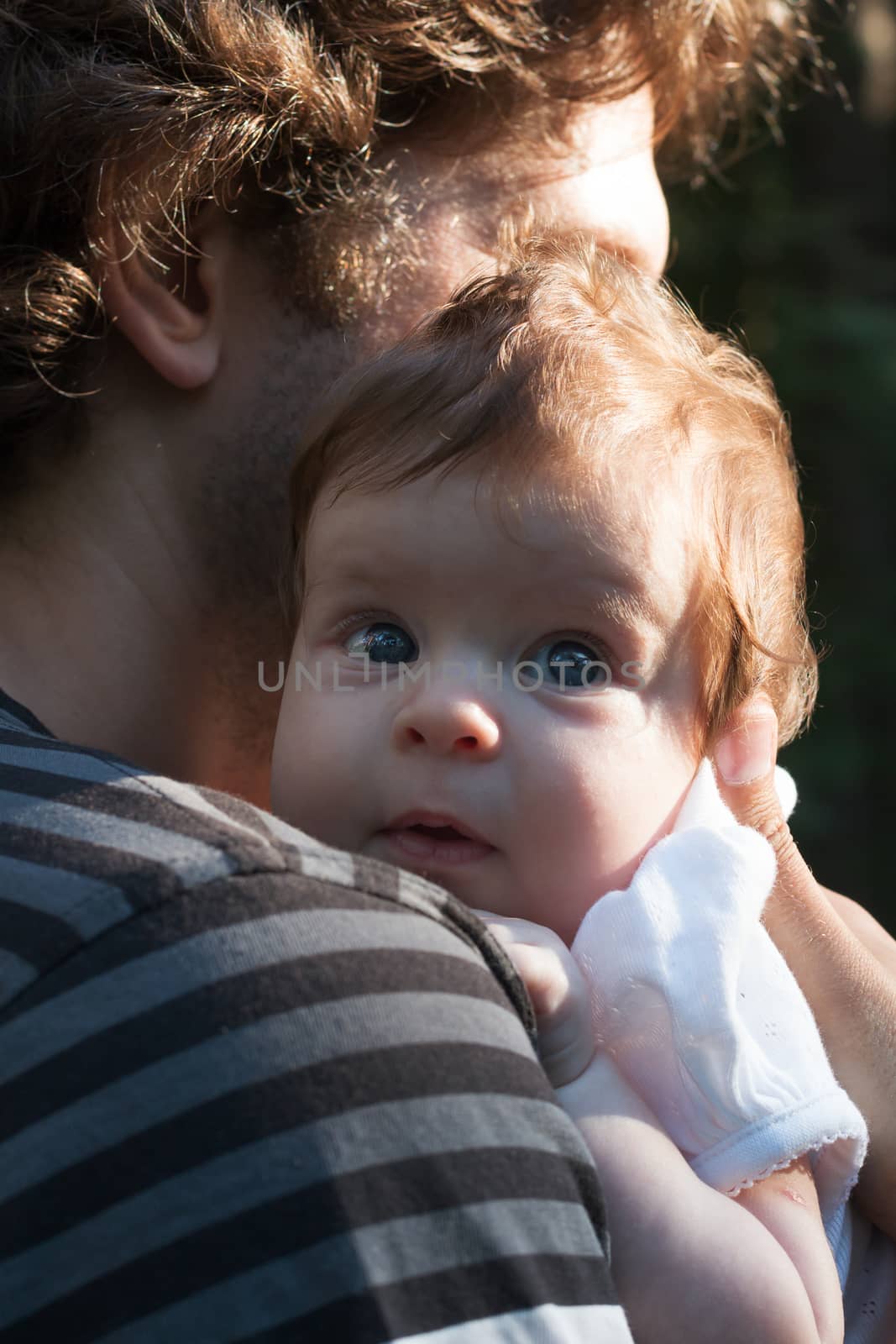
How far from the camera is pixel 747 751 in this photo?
1.70 metres

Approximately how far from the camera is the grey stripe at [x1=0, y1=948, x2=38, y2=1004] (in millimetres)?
1017

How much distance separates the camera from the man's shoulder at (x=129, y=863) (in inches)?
40.3

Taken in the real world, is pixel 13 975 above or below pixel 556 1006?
above

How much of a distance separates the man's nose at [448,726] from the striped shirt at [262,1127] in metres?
0.38

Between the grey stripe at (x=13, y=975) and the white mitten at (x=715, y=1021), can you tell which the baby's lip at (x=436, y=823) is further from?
the grey stripe at (x=13, y=975)

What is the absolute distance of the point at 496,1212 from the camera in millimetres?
967

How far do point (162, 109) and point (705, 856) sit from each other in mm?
1205

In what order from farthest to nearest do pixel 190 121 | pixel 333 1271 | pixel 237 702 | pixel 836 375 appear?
pixel 836 375, pixel 237 702, pixel 190 121, pixel 333 1271

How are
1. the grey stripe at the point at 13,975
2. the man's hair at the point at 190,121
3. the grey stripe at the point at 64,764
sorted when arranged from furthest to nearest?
the man's hair at the point at 190,121
the grey stripe at the point at 64,764
the grey stripe at the point at 13,975

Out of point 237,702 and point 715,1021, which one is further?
point 237,702

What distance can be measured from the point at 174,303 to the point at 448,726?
84 cm

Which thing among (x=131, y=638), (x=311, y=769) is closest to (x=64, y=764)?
(x=311, y=769)

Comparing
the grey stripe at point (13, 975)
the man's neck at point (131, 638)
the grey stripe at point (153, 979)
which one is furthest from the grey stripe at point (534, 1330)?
the man's neck at point (131, 638)

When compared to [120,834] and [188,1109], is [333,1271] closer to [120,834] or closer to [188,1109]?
[188,1109]
